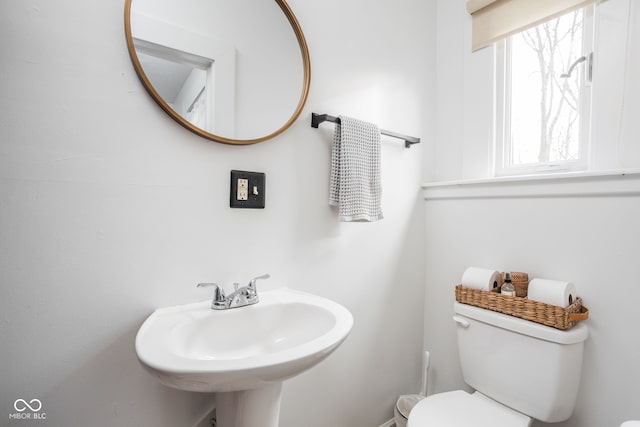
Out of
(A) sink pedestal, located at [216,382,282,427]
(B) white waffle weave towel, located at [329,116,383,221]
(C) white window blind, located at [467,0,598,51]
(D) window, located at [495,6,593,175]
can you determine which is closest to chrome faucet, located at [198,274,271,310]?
(A) sink pedestal, located at [216,382,282,427]

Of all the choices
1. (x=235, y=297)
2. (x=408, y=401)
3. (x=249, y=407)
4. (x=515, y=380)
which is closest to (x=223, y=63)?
(x=235, y=297)

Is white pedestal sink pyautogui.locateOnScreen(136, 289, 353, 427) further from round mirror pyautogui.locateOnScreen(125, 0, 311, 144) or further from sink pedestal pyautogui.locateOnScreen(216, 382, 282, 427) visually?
round mirror pyautogui.locateOnScreen(125, 0, 311, 144)

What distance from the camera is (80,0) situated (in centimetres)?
73

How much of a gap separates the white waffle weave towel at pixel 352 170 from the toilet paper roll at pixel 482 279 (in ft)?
1.58

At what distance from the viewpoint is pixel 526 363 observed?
1072 millimetres

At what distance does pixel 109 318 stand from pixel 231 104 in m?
0.69

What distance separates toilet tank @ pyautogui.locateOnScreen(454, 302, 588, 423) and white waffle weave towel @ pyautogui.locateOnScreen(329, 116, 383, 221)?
2.07ft

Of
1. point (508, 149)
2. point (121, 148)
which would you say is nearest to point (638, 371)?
point (508, 149)

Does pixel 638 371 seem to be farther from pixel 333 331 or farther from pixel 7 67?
pixel 7 67

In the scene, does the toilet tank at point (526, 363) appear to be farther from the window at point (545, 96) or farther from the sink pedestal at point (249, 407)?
the sink pedestal at point (249, 407)

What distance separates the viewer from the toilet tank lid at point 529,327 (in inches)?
39.9

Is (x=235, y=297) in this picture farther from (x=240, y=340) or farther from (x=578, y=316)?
(x=578, y=316)

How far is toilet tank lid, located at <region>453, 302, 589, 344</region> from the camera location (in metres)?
1.01

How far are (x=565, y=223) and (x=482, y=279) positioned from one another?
1.20ft
